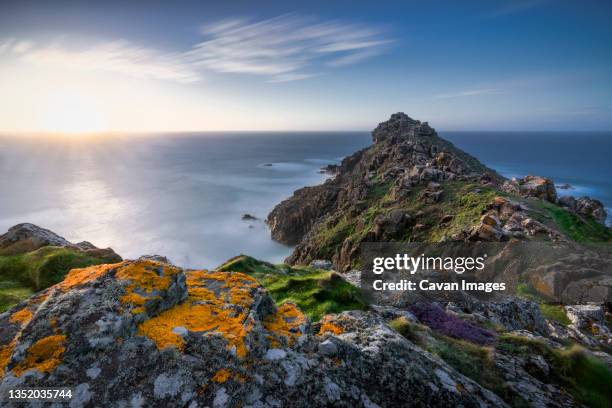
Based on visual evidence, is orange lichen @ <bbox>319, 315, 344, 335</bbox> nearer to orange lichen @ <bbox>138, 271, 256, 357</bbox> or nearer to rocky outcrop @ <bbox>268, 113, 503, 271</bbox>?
orange lichen @ <bbox>138, 271, 256, 357</bbox>

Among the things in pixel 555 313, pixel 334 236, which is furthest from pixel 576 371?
pixel 334 236

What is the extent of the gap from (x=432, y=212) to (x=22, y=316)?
43243 millimetres

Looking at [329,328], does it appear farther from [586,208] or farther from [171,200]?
[171,200]

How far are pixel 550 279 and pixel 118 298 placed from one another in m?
29.3

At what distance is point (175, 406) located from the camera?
4.99m

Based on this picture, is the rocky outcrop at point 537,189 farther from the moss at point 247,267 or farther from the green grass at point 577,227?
the moss at point 247,267

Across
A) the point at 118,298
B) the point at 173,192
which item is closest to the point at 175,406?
the point at 118,298

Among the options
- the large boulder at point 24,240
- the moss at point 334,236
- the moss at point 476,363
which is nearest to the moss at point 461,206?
the moss at point 334,236

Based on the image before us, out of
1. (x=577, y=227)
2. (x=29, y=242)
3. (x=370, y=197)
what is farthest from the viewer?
(x=370, y=197)

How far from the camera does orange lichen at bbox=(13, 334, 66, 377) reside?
16.4 ft

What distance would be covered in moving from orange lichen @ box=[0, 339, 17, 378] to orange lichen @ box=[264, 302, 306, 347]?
4.41 metres

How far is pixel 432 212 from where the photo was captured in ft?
140

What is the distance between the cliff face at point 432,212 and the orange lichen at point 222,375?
30644mm

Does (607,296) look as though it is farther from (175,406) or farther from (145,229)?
(145,229)
